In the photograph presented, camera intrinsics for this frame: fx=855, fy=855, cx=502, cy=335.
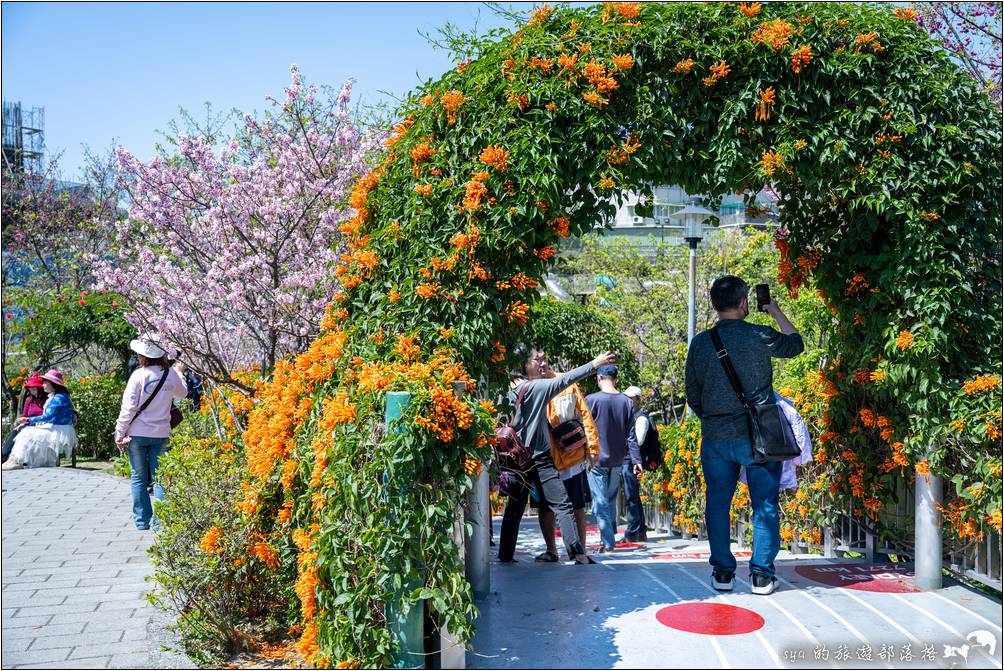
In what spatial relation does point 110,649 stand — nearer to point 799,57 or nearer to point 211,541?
point 211,541

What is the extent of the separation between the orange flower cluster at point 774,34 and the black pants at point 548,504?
2.98 metres

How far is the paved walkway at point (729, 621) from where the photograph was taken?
388cm

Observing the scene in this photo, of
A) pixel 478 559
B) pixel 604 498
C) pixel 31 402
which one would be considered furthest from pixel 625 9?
pixel 31 402

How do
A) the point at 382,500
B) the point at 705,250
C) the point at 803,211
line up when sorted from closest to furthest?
the point at 382,500 < the point at 803,211 < the point at 705,250

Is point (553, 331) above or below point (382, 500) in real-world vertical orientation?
above

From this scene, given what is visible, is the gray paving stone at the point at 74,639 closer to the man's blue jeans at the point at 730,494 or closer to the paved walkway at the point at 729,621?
the paved walkway at the point at 729,621

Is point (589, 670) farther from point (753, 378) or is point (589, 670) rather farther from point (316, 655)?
point (753, 378)

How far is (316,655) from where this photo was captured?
12.5ft

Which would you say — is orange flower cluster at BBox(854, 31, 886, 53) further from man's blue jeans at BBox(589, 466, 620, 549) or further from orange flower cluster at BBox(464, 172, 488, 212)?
man's blue jeans at BBox(589, 466, 620, 549)

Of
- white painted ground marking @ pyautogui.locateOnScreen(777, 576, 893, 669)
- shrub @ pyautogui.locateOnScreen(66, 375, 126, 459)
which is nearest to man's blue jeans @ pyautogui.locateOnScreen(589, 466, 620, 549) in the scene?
white painted ground marking @ pyautogui.locateOnScreen(777, 576, 893, 669)

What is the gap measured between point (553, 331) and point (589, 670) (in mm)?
8468

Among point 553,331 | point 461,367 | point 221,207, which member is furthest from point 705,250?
point 461,367

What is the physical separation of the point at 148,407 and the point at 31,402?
18.2 ft

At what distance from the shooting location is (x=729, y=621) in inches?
170
